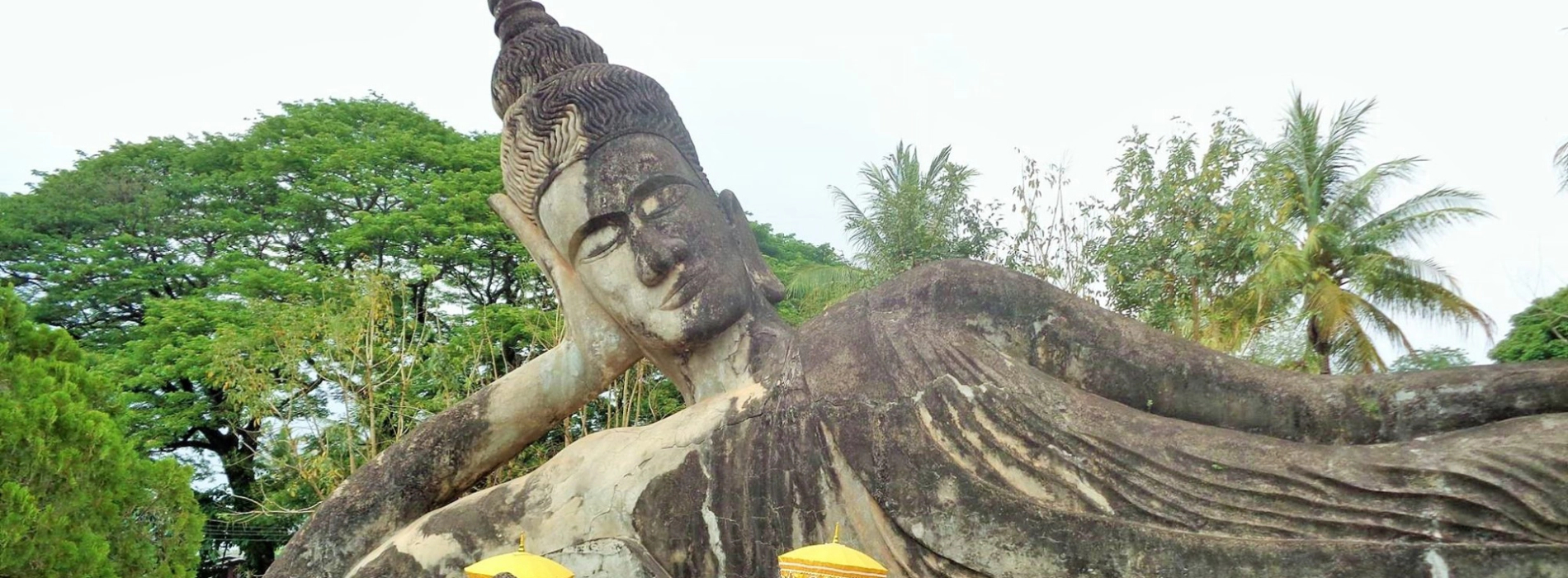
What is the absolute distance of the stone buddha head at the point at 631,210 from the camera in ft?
14.5

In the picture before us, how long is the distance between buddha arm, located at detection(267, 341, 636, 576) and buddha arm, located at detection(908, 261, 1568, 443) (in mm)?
1579

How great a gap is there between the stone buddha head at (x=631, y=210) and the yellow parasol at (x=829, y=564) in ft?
4.33

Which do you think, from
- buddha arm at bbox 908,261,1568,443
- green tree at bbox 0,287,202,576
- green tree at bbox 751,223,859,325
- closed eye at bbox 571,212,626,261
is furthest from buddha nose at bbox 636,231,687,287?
green tree at bbox 751,223,859,325

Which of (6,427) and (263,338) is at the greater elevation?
(263,338)

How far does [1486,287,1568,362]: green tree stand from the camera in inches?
322

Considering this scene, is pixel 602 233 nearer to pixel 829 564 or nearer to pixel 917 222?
pixel 829 564

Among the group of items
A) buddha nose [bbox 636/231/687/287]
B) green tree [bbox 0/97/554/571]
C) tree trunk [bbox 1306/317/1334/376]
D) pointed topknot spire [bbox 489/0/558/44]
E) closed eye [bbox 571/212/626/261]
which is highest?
green tree [bbox 0/97/554/571]

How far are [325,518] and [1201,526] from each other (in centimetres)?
329

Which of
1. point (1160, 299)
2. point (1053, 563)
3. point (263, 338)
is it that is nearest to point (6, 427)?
point (263, 338)

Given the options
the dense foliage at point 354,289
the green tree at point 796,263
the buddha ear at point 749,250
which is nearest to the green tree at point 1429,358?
the dense foliage at point 354,289

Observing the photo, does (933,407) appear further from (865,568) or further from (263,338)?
(263,338)

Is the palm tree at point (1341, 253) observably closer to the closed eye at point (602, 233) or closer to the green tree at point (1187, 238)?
the green tree at point (1187, 238)

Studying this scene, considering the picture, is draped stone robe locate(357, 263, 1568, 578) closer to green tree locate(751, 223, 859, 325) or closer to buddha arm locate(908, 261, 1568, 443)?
buddha arm locate(908, 261, 1568, 443)

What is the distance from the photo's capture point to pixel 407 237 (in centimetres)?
1449
